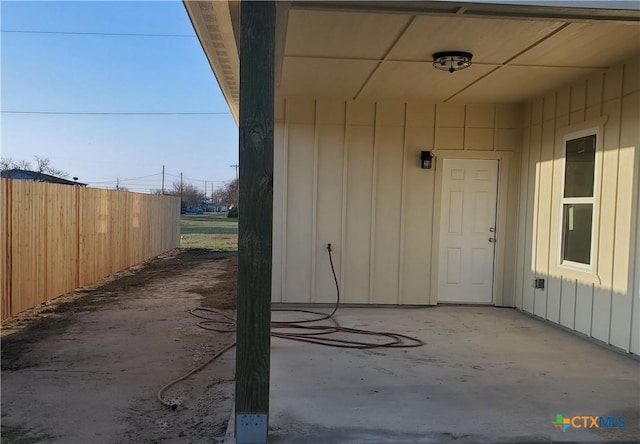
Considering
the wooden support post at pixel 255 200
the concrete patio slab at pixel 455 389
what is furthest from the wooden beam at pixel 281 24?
the concrete patio slab at pixel 455 389

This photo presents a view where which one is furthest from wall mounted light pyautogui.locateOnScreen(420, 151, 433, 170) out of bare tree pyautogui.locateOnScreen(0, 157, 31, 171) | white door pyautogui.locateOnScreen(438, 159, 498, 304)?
bare tree pyautogui.locateOnScreen(0, 157, 31, 171)

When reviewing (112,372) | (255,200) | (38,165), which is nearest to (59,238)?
(112,372)

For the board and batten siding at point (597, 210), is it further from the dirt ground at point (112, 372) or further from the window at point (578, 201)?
the dirt ground at point (112, 372)

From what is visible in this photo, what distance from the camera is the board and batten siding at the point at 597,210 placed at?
409cm

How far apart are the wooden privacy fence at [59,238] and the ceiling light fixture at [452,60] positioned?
5.08 metres

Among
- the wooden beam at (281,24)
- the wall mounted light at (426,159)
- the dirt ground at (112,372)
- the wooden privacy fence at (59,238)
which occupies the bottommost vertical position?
the dirt ground at (112,372)

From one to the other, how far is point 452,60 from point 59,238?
609cm

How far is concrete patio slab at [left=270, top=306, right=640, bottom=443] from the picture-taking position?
102 inches

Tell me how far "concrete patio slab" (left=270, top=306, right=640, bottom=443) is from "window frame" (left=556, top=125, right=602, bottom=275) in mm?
761

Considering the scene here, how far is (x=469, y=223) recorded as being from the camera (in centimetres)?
619

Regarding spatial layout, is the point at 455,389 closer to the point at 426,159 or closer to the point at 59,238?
the point at 426,159

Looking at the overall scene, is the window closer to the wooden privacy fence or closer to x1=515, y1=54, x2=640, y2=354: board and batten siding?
x1=515, y1=54, x2=640, y2=354: board and batten siding

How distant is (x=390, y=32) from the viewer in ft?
11.8

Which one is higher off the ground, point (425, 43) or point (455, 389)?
point (425, 43)
